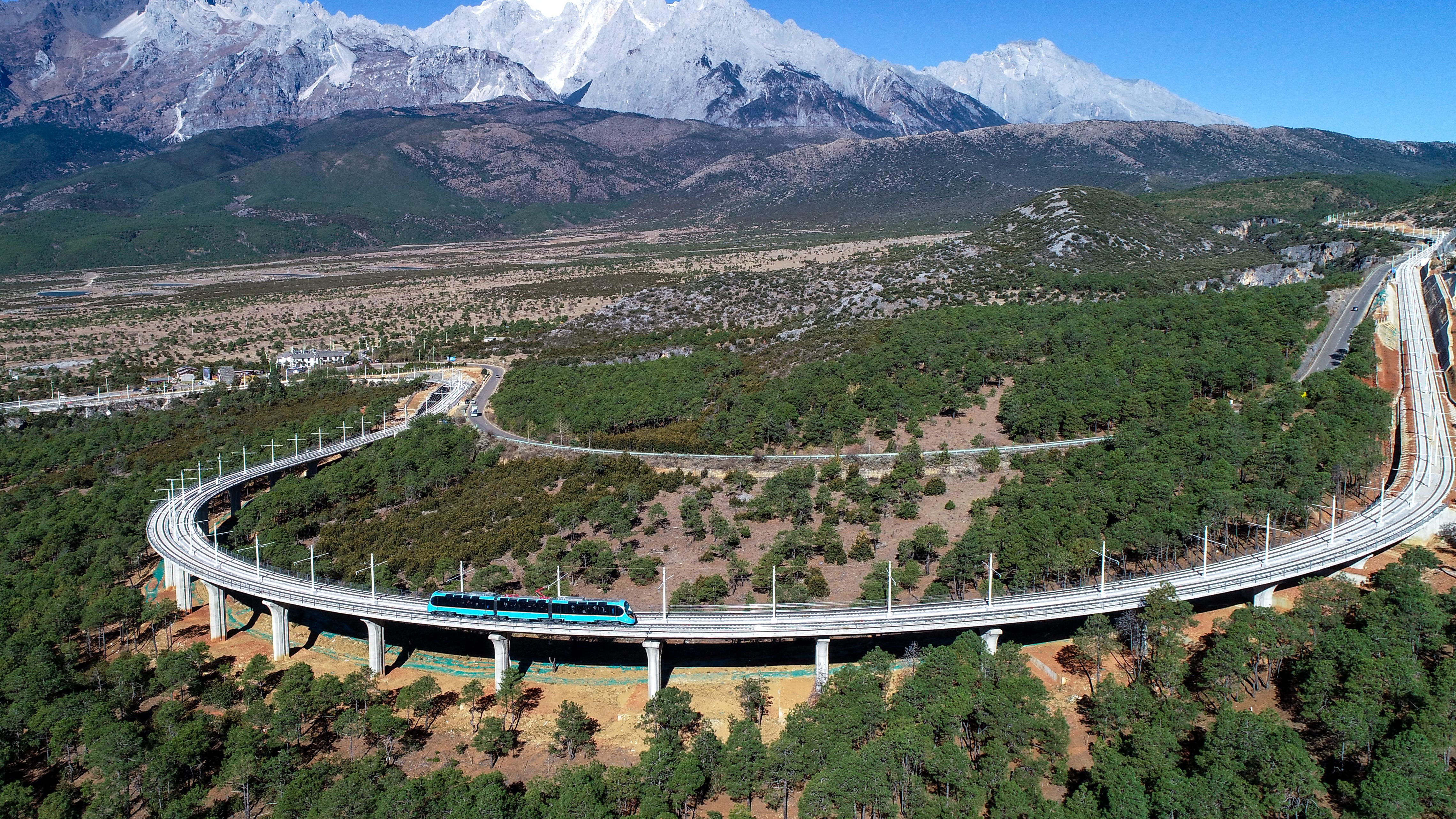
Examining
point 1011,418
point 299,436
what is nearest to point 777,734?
point 1011,418

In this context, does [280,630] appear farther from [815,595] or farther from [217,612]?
[815,595]

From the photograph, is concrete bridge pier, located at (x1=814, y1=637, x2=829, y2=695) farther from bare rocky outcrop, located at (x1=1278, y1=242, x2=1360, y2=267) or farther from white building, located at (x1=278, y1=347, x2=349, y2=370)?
bare rocky outcrop, located at (x1=1278, y1=242, x2=1360, y2=267)

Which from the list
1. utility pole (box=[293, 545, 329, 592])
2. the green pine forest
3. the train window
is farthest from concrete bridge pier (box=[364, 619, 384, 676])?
the train window

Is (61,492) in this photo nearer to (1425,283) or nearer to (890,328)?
(890,328)

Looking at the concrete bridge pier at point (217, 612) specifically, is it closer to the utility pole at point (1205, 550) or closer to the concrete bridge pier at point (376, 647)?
the concrete bridge pier at point (376, 647)

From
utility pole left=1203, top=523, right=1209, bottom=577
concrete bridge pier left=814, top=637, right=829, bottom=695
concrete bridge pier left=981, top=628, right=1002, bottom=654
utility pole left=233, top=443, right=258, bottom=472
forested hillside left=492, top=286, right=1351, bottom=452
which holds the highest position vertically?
forested hillside left=492, top=286, right=1351, bottom=452

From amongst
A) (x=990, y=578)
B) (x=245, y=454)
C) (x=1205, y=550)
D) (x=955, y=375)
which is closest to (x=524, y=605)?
(x=990, y=578)

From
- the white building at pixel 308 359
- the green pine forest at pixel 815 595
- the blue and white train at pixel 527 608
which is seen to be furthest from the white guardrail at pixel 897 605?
the white building at pixel 308 359
